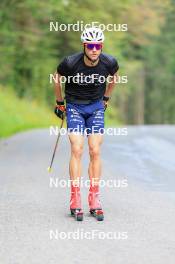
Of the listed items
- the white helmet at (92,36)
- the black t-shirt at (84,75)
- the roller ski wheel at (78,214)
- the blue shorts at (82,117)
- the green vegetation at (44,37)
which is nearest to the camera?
the roller ski wheel at (78,214)

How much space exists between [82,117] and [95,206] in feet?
3.34

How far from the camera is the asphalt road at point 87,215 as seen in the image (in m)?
6.89

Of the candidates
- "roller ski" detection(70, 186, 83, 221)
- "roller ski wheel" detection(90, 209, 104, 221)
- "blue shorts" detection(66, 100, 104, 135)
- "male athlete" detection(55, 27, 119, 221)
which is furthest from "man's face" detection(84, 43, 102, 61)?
"roller ski wheel" detection(90, 209, 104, 221)

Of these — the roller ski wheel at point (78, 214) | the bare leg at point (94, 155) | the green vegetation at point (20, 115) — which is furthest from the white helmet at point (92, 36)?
the green vegetation at point (20, 115)

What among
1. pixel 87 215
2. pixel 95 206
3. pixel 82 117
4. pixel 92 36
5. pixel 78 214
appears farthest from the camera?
pixel 82 117

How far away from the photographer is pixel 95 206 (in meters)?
8.84

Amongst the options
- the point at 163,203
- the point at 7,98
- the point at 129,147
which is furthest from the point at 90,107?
the point at 7,98

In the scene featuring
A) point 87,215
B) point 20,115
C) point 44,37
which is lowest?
point 20,115

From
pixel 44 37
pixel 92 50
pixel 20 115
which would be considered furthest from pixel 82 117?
pixel 44 37

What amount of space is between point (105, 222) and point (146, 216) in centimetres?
62

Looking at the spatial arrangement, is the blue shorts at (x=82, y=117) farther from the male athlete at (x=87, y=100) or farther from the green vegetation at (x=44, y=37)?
the green vegetation at (x=44, y=37)

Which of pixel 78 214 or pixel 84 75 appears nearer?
pixel 78 214

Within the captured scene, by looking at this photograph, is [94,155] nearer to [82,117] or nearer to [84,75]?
[82,117]

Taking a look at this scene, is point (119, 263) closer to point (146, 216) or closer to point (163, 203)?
point (146, 216)
